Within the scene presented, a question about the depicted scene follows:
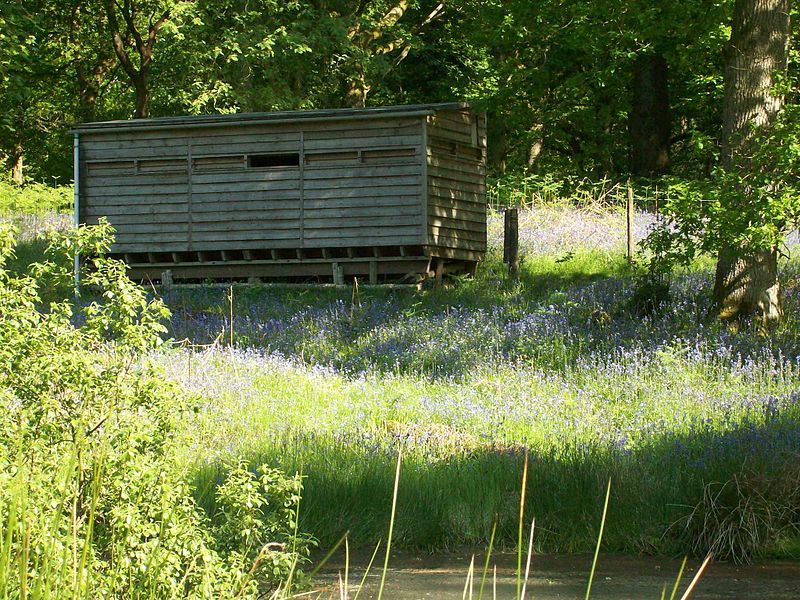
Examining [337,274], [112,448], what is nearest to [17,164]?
[337,274]

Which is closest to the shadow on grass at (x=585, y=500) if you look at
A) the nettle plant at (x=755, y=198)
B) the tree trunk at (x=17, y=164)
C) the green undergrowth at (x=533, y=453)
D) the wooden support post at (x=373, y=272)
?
the green undergrowth at (x=533, y=453)

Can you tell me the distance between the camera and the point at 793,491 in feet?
25.0

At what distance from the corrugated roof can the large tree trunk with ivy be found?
7412 millimetres

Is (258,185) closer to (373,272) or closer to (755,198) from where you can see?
(373,272)

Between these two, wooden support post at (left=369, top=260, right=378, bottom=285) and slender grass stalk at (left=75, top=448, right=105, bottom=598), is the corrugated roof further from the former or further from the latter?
slender grass stalk at (left=75, top=448, right=105, bottom=598)

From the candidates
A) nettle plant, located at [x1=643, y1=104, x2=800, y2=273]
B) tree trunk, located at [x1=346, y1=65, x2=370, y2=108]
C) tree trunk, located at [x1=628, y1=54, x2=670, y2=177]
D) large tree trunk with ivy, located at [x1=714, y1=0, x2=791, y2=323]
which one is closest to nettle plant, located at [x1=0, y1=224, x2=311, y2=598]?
nettle plant, located at [x1=643, y1=104, x2=800, y2=273]

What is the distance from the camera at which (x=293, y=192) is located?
21.5 m

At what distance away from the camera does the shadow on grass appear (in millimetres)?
7445

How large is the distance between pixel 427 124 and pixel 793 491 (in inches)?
549

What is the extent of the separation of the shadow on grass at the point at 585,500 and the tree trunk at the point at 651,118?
20.6 m

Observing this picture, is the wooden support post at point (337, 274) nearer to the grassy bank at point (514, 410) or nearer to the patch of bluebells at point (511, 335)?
the grassy bank at point (514, 410)

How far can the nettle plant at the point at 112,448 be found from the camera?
4.38 m

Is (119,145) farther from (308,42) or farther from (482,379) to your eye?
(482,379)

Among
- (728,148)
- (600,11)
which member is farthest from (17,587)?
(600,11)
